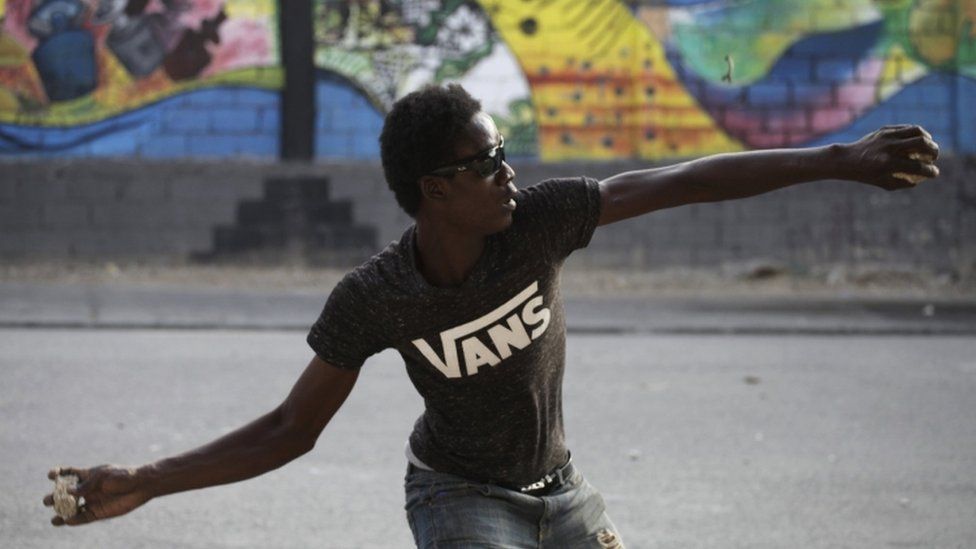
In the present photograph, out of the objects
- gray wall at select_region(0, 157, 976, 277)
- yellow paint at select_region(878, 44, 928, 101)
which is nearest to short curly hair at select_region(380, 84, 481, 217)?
gray wall at select_region(0, 157, 976, 277)

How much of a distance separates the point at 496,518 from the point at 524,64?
11732 mm

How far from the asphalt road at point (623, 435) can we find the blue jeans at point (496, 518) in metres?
2.05

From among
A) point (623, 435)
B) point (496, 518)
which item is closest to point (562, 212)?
point (496, 518)

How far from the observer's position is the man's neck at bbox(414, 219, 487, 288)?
3.23 metres

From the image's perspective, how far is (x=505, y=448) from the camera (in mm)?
3266

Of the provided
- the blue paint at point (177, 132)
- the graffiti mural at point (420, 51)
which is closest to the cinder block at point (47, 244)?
the blue paint at point (177, 132)

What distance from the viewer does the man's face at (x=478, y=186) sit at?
3.13m

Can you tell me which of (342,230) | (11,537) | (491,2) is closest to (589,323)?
(342,230)

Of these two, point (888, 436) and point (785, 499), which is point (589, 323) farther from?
point (785, 499)

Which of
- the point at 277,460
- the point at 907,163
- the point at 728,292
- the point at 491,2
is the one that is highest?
the point at 491,2

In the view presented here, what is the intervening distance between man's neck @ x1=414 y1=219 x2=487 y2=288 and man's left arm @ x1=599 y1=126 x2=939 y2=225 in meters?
0.32

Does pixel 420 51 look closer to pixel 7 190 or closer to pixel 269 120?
pixel 269 120

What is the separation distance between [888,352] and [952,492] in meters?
3.89

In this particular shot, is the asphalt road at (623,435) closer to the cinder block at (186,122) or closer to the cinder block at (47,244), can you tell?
the cinder block at (47,244)
